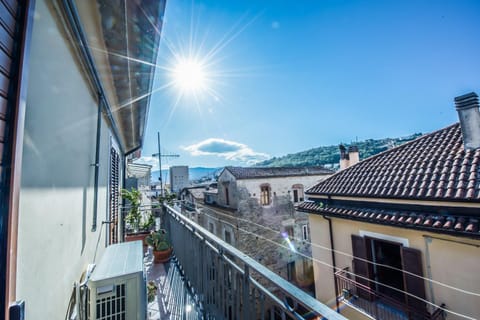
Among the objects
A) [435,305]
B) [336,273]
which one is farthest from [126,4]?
[336,273]

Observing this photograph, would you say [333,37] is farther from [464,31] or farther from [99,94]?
[99,94]

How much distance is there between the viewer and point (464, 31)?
15.1 ft

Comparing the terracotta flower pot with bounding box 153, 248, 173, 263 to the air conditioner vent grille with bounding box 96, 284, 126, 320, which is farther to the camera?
the terracotta flower pot with bounding box 153, 248, 173, 263

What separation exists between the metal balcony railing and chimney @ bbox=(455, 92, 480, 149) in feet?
15.9

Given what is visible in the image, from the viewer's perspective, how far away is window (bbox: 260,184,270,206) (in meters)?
11.5

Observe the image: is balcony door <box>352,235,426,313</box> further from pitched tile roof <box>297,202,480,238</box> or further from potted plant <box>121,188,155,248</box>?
potted plant <box>121,188,155,248</box>

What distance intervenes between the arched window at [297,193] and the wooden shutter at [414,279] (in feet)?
27.7

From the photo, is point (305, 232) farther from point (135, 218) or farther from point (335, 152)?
point (335, 152)

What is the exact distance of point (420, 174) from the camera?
158 inches

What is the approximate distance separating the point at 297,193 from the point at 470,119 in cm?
900

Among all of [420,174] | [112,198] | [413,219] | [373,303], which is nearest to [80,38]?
[112,198]

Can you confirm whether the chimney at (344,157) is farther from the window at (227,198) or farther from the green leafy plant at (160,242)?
the green leafy plant at (160,242)

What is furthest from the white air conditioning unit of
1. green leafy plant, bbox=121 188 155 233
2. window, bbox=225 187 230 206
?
window, bbox=225 187 230 206

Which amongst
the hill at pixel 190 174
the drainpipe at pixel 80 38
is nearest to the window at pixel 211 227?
the hill at pixel 190 174
